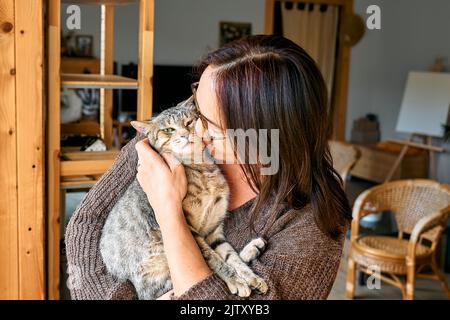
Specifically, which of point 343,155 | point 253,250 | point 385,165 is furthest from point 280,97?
point 385,165

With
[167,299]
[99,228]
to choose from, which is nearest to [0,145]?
[99,228]

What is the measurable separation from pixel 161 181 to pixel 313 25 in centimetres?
378

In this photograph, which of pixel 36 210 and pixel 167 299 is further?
pixel 36 210

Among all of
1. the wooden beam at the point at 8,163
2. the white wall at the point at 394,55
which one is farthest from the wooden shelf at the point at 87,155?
the white wall at the point at 394,55

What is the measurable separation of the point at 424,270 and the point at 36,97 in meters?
2.32

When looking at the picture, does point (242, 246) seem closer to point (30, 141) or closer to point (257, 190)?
point (257, 190)

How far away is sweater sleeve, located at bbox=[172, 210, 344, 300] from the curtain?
3.59m

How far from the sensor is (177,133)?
0.78 m

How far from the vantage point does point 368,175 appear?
4355mm

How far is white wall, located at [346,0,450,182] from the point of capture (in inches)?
139

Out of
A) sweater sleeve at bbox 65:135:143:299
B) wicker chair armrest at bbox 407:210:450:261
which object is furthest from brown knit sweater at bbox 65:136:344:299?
wicker chair armrest at bbox 407:210:450:261

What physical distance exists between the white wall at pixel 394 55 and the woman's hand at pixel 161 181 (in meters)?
2.89

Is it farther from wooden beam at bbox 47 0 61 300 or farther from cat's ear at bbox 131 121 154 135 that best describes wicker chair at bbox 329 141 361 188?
cat's ear at bbox 131 121 154 135
